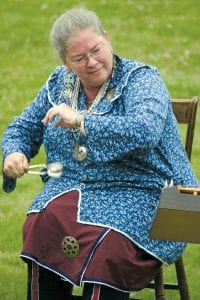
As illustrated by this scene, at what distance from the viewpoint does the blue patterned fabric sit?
13.2 ft

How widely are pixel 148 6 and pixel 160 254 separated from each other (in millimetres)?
7947

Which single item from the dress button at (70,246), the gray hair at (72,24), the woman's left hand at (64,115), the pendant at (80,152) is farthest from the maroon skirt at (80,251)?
the gray hair at (72,24)

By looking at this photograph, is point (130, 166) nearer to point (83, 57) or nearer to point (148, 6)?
point (83, 57)

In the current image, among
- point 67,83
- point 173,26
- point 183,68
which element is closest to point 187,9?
point 173,26

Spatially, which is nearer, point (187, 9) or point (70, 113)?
point (70, 113)

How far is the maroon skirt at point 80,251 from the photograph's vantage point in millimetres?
4004

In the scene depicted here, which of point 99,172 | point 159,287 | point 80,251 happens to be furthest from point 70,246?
point 159,287

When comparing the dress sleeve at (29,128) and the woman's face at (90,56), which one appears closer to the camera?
the woman's face at (90,56)

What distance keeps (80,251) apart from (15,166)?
50 cm

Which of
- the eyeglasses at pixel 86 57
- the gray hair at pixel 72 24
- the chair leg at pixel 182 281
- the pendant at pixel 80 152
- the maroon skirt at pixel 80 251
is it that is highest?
the gray hair at pixel 72 24

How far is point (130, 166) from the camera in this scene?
13.9 ft

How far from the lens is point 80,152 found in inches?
169

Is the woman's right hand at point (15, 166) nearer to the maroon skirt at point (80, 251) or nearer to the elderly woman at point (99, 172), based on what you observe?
the elderly woman at point (99, 172)

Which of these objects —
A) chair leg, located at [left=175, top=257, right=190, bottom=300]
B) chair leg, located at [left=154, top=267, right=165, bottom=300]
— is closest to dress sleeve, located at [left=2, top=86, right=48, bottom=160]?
chair leg, located at [left=154, top=267, right=165, bottom=300]
